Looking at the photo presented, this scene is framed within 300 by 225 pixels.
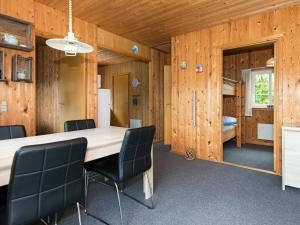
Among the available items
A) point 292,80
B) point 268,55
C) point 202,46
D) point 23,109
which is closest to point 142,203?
point 23,109

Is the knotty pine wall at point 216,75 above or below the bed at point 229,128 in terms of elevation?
above

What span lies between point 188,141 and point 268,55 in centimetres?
331

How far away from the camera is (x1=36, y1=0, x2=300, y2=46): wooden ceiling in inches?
113

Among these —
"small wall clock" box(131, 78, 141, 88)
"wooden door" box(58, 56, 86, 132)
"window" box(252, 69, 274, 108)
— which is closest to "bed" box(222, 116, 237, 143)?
"window" box(252, 69, 274, 108)

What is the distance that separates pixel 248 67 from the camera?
5461mm

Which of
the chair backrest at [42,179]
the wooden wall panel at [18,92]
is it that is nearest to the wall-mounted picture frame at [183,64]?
the wooden wall panel at [18,92]

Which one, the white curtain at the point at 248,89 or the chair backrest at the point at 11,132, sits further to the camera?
the white curtain at the point at 248,89

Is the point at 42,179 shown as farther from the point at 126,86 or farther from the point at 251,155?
the point at 126,86

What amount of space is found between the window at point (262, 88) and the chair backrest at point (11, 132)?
18.2ft

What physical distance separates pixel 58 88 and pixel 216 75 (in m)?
3.83

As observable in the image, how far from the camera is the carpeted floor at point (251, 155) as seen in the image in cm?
359

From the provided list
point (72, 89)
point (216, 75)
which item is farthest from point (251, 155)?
point (72, 89)

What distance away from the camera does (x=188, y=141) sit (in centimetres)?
418

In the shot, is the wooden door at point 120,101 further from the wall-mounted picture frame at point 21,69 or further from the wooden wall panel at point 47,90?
the wall-mounted picture frame at point 21,69
